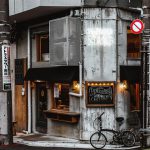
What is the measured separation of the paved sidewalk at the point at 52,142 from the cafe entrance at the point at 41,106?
0.74 meters

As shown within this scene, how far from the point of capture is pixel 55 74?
20.3 meters

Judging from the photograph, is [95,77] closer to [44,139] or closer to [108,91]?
[108,91]

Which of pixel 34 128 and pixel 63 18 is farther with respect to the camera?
pixel 34 128

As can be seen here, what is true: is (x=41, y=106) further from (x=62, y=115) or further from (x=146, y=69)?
(x=146, y=69)

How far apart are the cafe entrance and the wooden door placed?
0.82 meters

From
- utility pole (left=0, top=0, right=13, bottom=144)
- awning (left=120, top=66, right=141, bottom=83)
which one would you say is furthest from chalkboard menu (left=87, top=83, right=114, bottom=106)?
utility pole (left=0, top=0, right=13, bottom=144)

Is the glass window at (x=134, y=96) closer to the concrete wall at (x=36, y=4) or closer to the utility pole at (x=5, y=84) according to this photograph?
the concrete wall at (x=36, y=4)

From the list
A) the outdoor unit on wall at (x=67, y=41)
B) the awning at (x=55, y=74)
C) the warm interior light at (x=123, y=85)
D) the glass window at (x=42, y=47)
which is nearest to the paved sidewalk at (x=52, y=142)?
the awning at (x=55, y=74)

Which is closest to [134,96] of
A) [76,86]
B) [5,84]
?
[76,86]

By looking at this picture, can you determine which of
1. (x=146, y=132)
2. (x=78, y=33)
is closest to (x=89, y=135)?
(x=146, y=132)

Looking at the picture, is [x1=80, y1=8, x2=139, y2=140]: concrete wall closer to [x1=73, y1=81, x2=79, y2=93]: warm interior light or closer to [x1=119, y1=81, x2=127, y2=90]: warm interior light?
[x1=119, y1=81, x2=127, y2=90]: warm interior light

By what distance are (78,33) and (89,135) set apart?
448cm

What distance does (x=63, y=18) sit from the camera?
19281 millimetres

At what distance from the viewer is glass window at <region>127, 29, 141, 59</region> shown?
2009 cm
